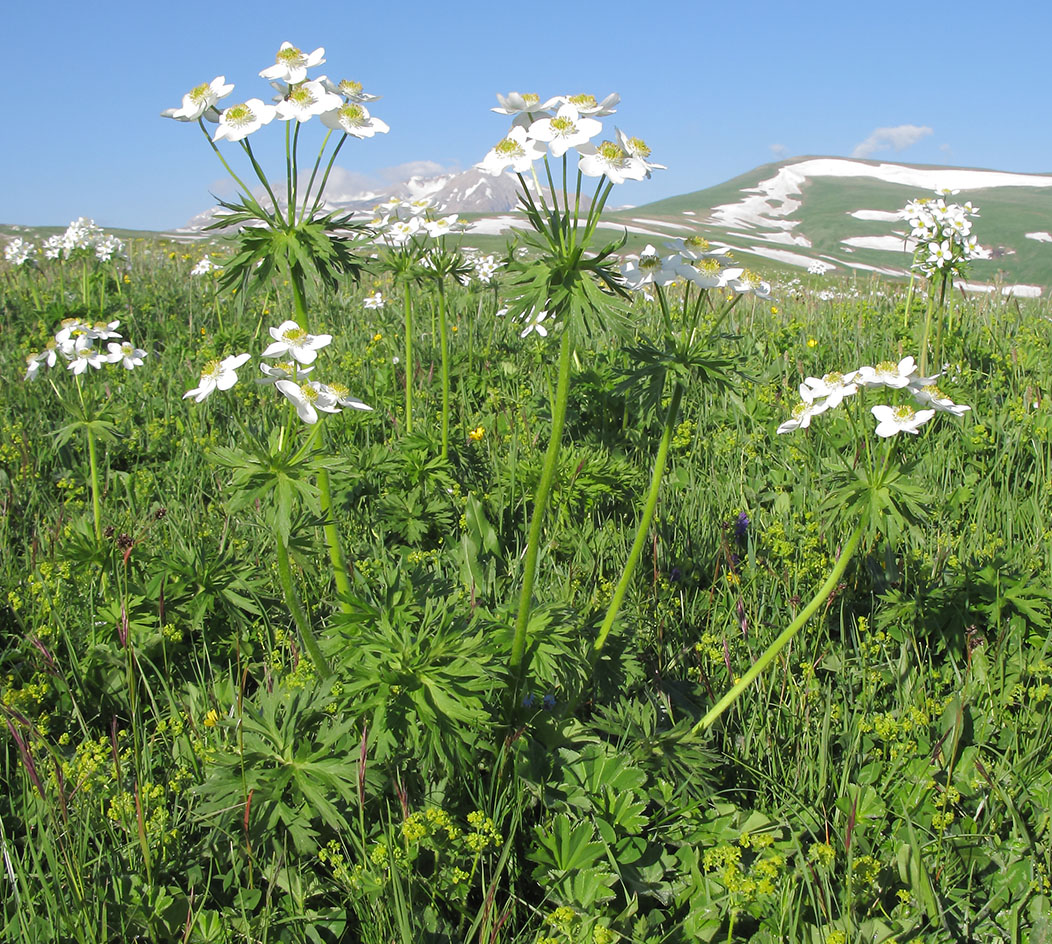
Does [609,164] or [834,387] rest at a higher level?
[609,164]

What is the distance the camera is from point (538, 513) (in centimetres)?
195

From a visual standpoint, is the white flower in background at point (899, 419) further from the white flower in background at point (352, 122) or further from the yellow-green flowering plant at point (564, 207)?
the white flower in background at point (352, 122)

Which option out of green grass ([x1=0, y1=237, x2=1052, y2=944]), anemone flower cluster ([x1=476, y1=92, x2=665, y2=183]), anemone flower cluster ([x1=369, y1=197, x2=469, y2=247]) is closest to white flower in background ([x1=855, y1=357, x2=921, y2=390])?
green grass ([x1=0, y1=237, x2=1052, y2=944])

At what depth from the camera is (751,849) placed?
6.53 feet

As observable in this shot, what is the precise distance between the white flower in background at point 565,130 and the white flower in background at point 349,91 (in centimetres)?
60

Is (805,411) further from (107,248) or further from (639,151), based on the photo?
(107,248)

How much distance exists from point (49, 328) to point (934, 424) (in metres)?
6.74

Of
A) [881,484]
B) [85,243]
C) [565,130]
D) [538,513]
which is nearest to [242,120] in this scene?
[565,130]

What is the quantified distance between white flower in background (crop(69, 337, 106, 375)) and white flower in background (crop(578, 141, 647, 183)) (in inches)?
99.7

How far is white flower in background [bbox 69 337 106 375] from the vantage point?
3207mm

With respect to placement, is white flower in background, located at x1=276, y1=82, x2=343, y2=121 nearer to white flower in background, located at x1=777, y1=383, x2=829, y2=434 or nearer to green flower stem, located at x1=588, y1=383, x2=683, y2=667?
green flower stem, located at x1=588, y1=383, x2=683, y2=667

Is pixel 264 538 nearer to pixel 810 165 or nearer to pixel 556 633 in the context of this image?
pixel 556 633

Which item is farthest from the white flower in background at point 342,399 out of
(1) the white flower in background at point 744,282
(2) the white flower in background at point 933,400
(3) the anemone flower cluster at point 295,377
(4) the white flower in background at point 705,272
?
(2) the white flower in background at point 933,400

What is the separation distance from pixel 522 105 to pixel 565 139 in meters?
0.18
